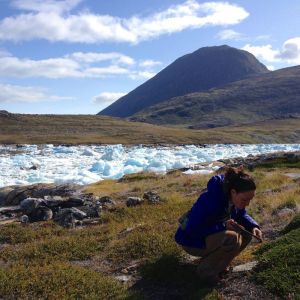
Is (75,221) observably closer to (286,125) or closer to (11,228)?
(11,228)

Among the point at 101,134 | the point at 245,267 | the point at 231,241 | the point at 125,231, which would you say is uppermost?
the point at 101,134

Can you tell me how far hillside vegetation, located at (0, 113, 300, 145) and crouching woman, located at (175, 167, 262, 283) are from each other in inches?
4347

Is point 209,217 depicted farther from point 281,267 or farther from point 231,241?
point 281,267

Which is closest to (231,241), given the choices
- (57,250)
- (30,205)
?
(57,250)

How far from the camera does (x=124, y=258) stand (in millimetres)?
9148

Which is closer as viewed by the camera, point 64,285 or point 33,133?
point 64,285

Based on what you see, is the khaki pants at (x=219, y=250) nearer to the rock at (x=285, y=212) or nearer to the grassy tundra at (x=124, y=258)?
the grassy tundra at (x=124, y=258)

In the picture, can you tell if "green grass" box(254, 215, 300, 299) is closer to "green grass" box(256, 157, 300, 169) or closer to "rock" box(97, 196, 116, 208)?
"rock" box(97, 196, 116, 208)

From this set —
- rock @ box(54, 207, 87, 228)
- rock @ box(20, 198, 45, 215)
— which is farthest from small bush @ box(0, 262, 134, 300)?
rock @ box(20, 198, 45, 215)

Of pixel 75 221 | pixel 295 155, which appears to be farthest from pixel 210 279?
pixel 295 155

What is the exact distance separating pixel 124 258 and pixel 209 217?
3019 millimetres

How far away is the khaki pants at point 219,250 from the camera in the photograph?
6.70 meters

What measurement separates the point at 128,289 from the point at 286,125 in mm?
189139

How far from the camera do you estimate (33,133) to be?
138 meters
